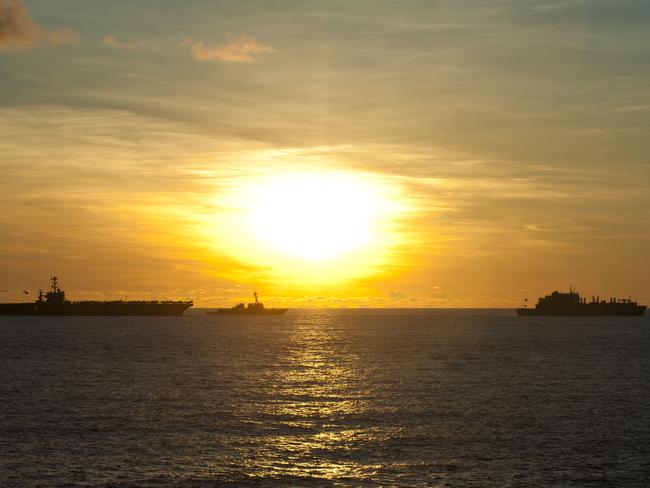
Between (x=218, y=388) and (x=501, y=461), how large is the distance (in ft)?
124

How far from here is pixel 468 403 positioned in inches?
2457

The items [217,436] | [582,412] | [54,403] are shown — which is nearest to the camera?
[217,436]

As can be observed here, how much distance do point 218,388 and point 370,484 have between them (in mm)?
39644

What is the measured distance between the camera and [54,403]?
6178 cm

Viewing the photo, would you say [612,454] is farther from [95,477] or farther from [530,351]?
[530,351]

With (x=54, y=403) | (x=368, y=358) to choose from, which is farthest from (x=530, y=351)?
(x=54, y=403)

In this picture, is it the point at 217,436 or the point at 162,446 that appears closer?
the point at 162,446

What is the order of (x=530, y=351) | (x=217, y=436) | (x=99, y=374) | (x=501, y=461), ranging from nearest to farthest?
(x=501, y=461) < (x=217, y=436) < (x=99, y=374) < (x=530, y=351)

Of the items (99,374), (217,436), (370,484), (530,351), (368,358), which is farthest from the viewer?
(530,351)

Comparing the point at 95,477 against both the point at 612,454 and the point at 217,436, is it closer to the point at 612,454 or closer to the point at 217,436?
the point at 217,436

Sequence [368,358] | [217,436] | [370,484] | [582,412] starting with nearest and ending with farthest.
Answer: [370,484], [217,436], [582,412], [368,358]

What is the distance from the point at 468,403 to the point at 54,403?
33.5m

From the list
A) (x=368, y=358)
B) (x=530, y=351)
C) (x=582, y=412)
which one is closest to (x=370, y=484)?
(x=582, y=412)

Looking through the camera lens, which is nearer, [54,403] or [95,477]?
[95,477]
